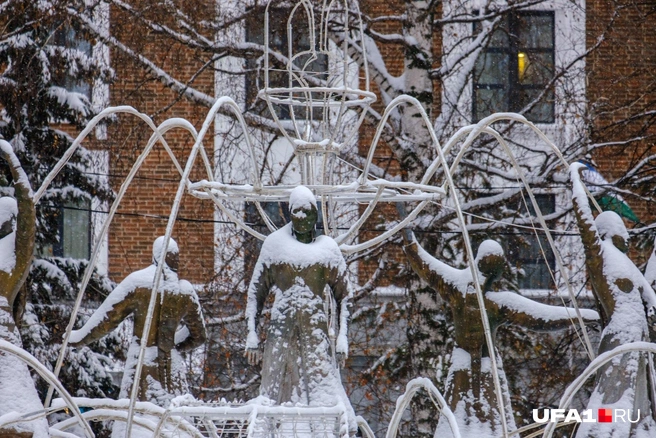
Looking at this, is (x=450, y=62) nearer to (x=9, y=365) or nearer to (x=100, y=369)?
(x=100, y=369)

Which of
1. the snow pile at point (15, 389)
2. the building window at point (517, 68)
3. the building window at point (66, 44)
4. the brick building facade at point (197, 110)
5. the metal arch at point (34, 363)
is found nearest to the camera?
the metal arch at point (34, 363)

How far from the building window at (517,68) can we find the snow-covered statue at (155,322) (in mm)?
7059

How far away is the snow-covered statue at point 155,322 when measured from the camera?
26.8 feet

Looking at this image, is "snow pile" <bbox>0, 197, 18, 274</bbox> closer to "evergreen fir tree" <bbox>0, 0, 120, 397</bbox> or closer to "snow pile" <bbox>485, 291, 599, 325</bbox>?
"snow pile" <bbox>485, 291, 599, 325</bbox>

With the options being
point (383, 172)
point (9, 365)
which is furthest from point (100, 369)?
point (9, 365)

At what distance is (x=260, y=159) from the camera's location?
1437 cm

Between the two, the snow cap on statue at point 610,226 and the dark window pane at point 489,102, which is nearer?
the snow cap on statue at point 610,226

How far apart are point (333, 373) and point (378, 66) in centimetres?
692

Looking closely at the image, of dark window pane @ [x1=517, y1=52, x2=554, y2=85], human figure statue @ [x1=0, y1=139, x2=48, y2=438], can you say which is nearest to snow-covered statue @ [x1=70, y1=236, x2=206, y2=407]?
human figure statue @ [x1=0, y1=139, x2=48, y2=438]

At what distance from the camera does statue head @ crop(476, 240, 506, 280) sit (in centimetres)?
767

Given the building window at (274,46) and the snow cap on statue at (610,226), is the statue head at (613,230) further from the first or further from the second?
the building window at (274,46)

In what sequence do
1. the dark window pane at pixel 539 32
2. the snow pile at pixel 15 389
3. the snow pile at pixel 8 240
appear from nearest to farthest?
the snow pile at pixel 15 389
the snow pile at pixel 8 240
the dark window pane at pixel 539 32

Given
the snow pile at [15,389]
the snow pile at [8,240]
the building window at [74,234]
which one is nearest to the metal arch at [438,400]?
the snow pile at [15,389]

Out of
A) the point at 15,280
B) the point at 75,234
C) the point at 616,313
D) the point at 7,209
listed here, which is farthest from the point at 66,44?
the point at 616,313
